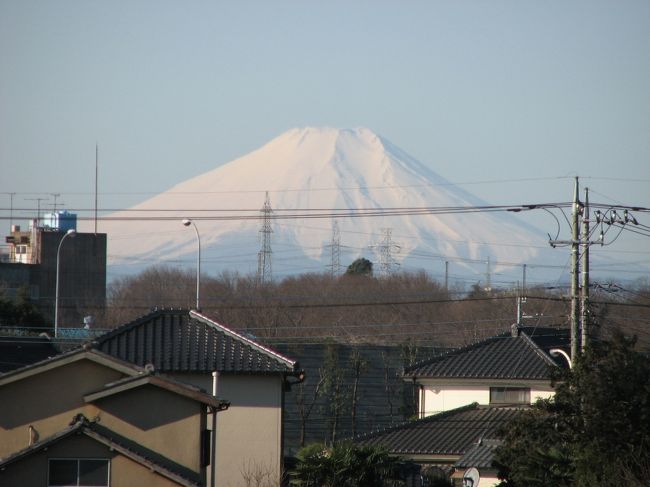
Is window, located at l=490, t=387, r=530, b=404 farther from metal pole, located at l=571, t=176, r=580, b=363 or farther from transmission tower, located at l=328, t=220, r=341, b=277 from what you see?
transmission tower, located at l=328, t=220, r=341, b=277

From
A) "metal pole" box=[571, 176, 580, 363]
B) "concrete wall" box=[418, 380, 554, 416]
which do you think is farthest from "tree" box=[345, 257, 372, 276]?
"metal pole" box=[571, 176, 580, 363]

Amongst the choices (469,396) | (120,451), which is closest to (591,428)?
(120,451)

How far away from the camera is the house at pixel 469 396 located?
31812 mm

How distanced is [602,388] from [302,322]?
50961mm

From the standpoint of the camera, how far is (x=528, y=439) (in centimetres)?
2173

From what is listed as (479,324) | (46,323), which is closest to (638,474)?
(46,323)

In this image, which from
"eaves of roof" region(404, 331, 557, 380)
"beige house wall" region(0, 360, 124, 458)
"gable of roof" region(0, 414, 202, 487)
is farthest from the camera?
"eaves of roof" region(404, 331, 557, 380)

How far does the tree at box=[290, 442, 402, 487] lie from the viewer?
71.8 ft

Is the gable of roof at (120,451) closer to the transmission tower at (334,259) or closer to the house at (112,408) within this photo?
the house at (112,408)

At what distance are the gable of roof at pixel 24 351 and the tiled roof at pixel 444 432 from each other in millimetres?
9999

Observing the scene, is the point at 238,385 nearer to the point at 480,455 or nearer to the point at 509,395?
the point at 480,455

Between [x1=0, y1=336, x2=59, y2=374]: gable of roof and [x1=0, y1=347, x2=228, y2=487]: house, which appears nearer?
[x1=0, y1=347, x2=228, y2=487]: house

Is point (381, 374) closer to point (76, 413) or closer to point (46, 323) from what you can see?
point (46, 323)

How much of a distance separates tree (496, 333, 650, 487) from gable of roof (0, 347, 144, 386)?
7.60 m
